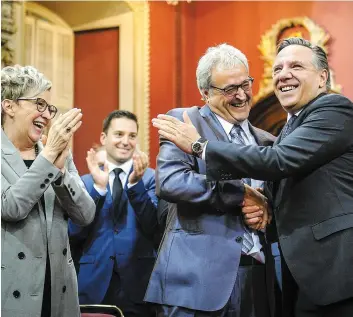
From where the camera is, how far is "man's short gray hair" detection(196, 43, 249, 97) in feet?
6.93

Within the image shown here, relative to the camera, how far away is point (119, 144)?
3.18m

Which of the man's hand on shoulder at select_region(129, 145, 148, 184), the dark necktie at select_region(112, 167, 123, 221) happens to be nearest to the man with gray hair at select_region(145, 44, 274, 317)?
the man's hand on shoulder at select_region(129, 145, 148, 184)

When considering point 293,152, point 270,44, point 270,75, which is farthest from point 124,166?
point 270,44

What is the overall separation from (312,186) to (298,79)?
15.9 inches

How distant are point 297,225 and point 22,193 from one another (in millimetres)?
881

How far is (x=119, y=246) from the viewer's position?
2879mm

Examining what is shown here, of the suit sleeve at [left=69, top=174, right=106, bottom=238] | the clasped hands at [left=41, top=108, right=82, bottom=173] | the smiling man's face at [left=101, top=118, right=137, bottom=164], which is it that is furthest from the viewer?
the smiling man's face at [left=101, top=118, right=137, bottom=164]

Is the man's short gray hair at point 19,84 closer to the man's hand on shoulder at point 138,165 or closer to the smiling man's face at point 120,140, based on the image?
the man's hand on shoulder at point 138,165

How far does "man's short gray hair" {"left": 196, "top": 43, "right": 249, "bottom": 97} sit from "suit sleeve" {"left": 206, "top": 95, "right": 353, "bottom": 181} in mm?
342

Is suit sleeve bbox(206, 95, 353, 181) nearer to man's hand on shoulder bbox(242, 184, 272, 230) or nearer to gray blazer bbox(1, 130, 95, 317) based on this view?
man's hand on shoulder bbox(242, 184, 272, 230)

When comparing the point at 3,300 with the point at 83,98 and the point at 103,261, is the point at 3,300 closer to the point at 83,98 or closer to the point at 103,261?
the point at 103,261

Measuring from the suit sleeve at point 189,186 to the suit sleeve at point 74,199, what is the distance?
285 millimetres

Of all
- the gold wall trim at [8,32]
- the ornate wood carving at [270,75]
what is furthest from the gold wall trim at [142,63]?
the gold wall trim at [8,32]

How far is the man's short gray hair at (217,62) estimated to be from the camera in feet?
6.93
